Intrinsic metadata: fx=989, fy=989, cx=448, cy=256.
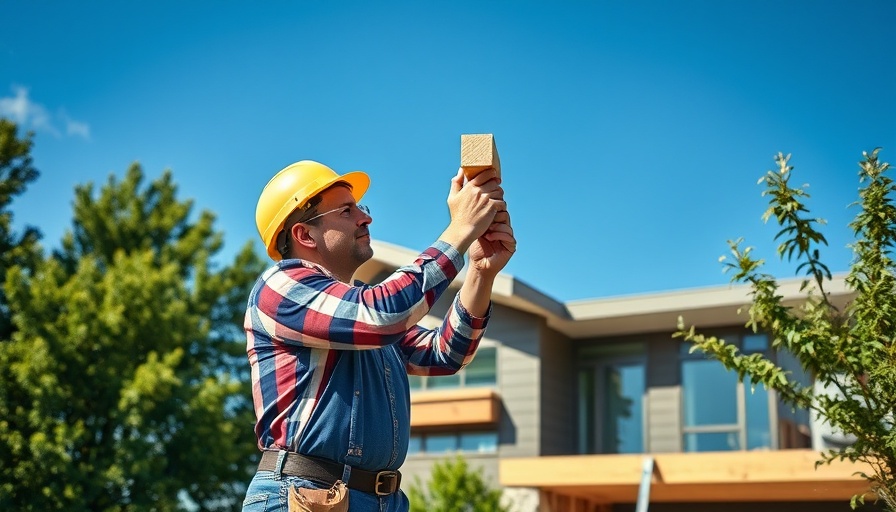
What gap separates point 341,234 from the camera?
2961 mm

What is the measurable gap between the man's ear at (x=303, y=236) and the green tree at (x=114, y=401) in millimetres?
11593

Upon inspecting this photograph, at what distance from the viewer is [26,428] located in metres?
13.8

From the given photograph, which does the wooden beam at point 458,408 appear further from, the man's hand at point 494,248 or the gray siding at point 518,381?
the man's hand at point 494,248

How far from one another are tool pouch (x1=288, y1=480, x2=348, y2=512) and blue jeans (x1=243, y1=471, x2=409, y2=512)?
3 cm

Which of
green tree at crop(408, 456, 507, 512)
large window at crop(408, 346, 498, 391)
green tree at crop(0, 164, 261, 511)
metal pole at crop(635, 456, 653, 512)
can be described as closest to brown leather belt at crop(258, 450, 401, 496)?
metal pole at crop(635, 456, 653, 512)

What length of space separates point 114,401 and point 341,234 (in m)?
12.7

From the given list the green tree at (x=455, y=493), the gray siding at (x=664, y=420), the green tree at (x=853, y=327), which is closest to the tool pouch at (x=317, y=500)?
the green tree at (x=853, y=327)

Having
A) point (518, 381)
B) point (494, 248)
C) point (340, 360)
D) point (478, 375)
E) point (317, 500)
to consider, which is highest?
point (478, 375)

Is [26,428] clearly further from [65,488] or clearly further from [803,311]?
[803,311]

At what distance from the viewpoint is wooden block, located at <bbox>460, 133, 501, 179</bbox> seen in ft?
9.11

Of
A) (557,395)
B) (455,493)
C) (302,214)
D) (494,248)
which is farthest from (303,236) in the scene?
(557,395)

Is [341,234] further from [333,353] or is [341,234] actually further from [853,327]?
[853,327]

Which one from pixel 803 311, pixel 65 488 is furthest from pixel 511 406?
pixel 803 311

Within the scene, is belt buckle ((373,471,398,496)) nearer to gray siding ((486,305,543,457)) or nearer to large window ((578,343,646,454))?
gray siding ((486,305,543,457))
